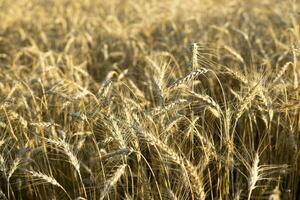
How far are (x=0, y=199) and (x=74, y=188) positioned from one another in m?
0.43

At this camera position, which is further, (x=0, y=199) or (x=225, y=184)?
(x=0, y=199)

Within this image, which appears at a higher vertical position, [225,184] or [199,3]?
[199,3]

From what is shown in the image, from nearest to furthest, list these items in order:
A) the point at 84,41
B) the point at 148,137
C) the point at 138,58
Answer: the point at 148,137
the point at 138,58
the point at 84,41

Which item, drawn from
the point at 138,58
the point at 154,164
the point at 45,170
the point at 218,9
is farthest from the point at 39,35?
the point at 154,164

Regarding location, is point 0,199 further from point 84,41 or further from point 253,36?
point 253,36

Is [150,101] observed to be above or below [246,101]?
below

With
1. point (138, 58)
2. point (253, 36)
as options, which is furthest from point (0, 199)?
point (253, 36)

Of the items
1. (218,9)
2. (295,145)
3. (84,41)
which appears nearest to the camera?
(295,145)

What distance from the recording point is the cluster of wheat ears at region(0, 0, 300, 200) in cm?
203

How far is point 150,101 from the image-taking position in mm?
3168

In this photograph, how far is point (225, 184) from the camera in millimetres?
2109

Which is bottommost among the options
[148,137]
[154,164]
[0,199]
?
[0,199]

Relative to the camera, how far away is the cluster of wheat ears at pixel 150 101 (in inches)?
80.0

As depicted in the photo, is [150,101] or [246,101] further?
[150,101]
